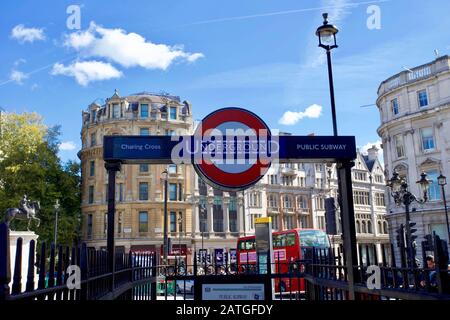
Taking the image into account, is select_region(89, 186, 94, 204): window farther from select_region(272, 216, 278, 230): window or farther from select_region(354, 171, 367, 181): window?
select_region(354, 171, 367, 181): window

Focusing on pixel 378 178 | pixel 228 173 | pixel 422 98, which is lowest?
pixel 228 173

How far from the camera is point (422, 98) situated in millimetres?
41250

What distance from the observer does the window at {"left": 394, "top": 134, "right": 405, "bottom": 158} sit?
43.1 metres

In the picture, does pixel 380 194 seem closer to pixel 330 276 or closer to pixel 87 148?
pixel 87 148

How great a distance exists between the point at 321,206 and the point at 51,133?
4081cm

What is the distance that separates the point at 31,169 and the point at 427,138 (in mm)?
38400

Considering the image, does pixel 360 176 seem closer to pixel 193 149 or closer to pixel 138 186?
pixel 138 186

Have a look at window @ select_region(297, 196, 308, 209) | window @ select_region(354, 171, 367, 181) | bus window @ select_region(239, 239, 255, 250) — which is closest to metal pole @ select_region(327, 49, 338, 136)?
bus window @ select_region(239, 239, 255, 250)

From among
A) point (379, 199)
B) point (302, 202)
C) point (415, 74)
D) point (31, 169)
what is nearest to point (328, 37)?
point (415, 74)

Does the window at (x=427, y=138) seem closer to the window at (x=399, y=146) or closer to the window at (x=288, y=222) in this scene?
the window at (x=399, y=146)

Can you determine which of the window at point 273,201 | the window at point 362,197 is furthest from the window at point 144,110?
the window at point 362,197

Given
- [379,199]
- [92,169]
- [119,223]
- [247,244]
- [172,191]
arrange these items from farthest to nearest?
[379,199] < [92,169] < [172,191] < [119,223] < [247,244]

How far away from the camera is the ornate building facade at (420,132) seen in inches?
1538
